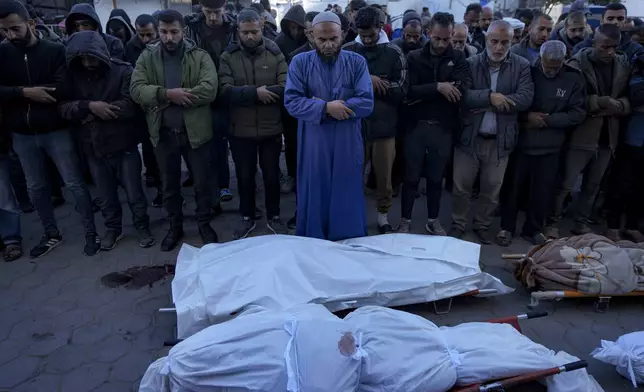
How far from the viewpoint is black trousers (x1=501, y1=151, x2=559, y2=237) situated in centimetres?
485

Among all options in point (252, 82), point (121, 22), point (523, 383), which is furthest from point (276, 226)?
point (121, 22)

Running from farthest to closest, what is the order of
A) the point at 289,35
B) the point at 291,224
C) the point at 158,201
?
the point at 158,201 → the point at 289,35 → the point at 291,224

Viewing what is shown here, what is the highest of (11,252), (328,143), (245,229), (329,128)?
(329,128)

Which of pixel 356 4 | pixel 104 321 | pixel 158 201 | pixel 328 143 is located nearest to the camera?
pixel 104 321

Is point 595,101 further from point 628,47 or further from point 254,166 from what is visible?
point 254,166

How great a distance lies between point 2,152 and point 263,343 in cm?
368

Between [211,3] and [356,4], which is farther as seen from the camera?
[356,4]

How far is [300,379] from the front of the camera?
2381 mm

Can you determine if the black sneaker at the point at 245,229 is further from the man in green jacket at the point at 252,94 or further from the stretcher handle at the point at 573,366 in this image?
the stretcher handle at the point at 573,366

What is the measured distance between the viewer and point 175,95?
14.3ft

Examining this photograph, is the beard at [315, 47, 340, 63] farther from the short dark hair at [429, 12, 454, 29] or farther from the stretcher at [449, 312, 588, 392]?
the stretcher at [449, 312, 588, 392]

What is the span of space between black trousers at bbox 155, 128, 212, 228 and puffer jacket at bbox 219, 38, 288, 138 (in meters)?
0.46

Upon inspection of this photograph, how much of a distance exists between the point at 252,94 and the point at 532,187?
2968mm

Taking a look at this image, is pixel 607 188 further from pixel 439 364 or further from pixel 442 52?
pixel 439 364
